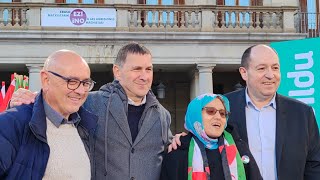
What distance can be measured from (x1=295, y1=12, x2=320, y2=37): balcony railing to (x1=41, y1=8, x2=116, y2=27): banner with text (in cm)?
567

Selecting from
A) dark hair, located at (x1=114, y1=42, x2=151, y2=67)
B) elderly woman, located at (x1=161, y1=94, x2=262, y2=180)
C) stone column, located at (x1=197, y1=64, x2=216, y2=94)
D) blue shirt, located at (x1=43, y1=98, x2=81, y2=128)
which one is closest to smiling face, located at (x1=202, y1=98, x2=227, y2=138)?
elderly woman, located at (x1=161, y1=94, x2=262, y2=180)

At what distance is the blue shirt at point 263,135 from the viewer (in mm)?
3818

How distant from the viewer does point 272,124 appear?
155 inches

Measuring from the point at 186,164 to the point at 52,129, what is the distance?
1050 millimetres

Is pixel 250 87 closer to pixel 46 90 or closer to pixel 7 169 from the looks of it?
pixel 46 90

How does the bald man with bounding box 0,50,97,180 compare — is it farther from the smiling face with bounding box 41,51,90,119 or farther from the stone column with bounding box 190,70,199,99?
the stone column with bounding box 190,70,199,99

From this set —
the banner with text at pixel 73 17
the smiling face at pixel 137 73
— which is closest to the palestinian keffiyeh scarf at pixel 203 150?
the smiling face at pixel 137 73

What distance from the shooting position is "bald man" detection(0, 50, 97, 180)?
280 cm

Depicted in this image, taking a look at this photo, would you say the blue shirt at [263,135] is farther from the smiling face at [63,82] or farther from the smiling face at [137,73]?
the smiling face at [63,82]

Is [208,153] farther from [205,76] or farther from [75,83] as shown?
[205,76]

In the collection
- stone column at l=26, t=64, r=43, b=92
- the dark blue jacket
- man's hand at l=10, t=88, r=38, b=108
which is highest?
stone column at l=26, t=64, r=43, b=92

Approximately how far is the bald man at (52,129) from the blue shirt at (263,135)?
1.37 metres

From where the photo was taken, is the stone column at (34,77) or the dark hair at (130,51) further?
the stone column at (34,77)

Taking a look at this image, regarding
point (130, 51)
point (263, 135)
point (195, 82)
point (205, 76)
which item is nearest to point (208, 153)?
point (263, 135)
